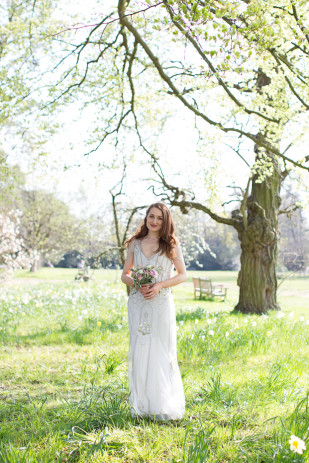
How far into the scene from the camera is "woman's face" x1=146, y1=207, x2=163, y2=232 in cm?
408

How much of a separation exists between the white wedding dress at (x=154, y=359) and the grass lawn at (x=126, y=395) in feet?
0.48

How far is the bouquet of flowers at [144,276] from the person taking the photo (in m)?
3.84

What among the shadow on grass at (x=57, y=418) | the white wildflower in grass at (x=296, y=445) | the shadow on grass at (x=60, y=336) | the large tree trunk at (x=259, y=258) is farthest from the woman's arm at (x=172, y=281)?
the large tree trunk at (x=259, y=258)

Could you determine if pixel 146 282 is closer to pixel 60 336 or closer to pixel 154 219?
pixel 154 219

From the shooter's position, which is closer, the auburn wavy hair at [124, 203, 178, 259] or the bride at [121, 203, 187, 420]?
the bride at [121, 203, 187, 420]

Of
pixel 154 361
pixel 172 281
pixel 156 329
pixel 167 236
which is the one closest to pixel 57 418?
pixel 154 361

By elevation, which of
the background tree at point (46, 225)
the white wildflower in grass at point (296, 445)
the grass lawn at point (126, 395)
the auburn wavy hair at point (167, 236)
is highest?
the background tree at point (46, 225)

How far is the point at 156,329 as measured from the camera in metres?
3.88

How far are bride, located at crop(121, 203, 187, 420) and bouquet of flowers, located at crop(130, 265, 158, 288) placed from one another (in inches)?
2.0

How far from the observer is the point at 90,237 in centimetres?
2952

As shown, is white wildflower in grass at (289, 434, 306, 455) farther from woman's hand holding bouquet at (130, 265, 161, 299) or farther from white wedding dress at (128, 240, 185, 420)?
woman's hand holding bouquet at (130, 265, 161, 299)

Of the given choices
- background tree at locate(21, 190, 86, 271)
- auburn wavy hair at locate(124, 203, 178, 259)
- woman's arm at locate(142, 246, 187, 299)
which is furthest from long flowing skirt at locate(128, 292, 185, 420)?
background tree at locate(21, 190, 86, 271)

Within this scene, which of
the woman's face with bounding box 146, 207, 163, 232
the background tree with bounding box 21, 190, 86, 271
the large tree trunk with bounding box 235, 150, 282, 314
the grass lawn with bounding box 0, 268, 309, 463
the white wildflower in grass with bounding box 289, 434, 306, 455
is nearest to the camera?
the white wildflower in grass with bounding box 289, 434, 306, 455

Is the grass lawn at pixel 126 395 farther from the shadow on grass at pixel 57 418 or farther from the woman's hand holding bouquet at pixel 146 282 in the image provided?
the woman's hand holding bouquet at pixel 146 282
